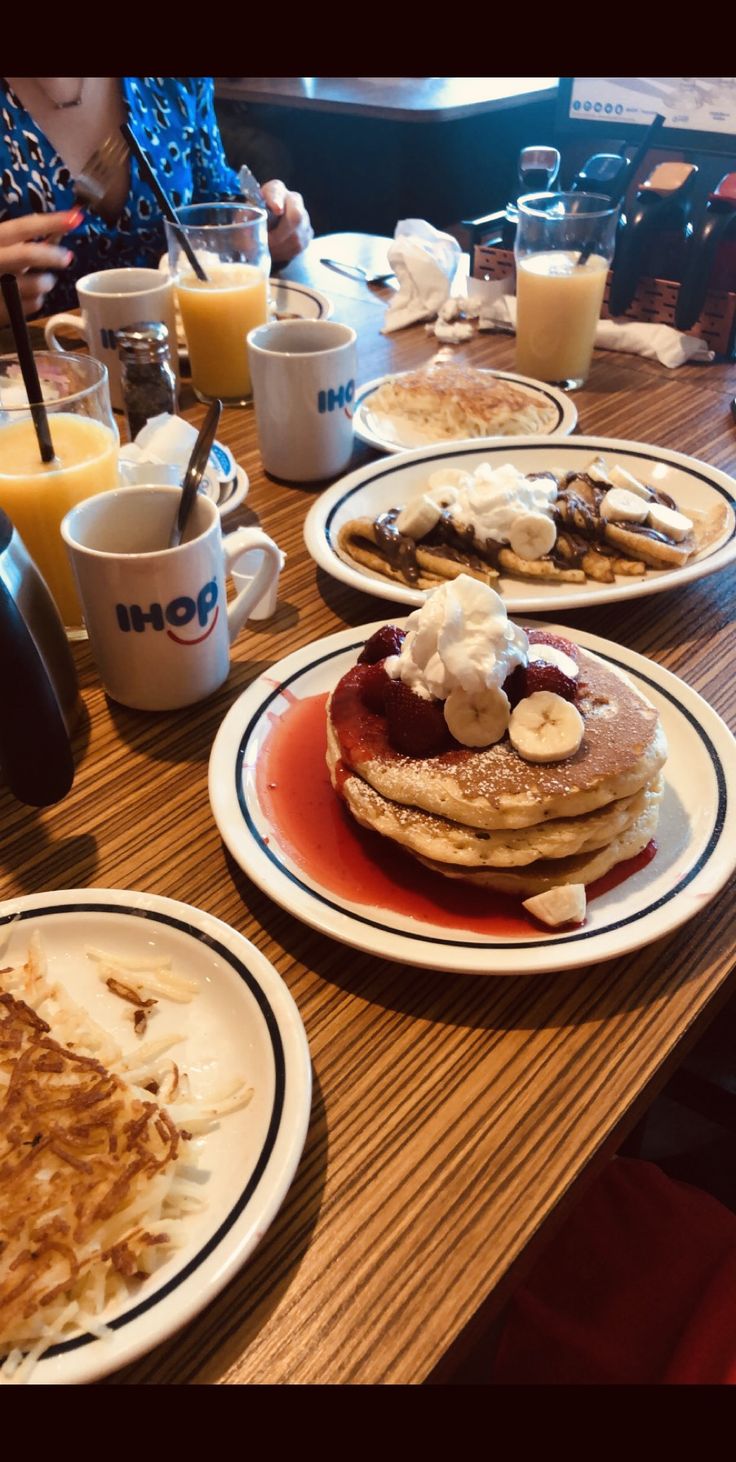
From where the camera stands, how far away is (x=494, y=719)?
1.00 meters

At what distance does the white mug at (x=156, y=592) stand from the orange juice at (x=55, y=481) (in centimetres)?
12

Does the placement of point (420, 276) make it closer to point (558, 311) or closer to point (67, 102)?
point (558, 311)

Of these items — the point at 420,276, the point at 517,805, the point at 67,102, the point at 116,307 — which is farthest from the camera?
the point at 67,102

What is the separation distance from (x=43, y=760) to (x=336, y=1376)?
0.58m

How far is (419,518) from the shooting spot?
149 centimetres

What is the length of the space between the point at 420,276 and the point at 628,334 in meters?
0.56

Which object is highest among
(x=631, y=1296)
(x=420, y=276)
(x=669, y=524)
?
(x=420, y=276)

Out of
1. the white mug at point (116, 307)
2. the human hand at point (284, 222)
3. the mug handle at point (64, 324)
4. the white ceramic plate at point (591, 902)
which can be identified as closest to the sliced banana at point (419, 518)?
the white ceramic plate at point (591, 902)

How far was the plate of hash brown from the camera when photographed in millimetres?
1940

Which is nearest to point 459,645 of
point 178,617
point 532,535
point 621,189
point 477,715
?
point 477,715

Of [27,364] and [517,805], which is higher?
[27,364]

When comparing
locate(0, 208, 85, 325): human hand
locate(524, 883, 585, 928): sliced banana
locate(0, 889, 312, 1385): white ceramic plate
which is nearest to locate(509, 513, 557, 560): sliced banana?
locate(524, 883, 585, 928): sliced banana

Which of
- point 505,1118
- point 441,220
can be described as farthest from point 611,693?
point 441,220

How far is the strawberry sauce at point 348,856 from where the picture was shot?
0.94m
